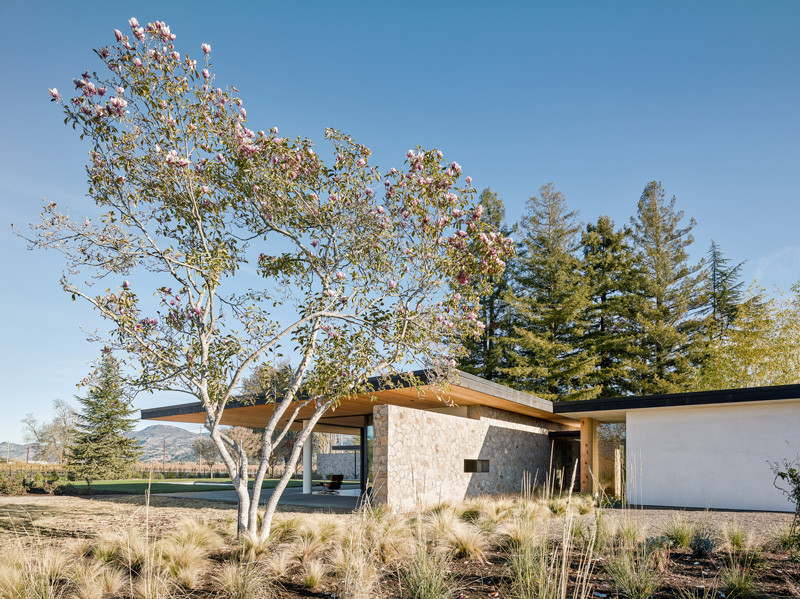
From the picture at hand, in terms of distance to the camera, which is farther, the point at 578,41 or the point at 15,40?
the point at 578,41

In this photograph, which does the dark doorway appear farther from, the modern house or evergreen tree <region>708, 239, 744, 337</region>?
evergreen tree <region>708, 239, 744, 337</region>

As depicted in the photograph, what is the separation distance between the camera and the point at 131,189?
6.33 meters

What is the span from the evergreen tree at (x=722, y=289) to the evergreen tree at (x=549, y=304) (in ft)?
20.5

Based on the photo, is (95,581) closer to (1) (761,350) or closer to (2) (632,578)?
(2) (632,578)

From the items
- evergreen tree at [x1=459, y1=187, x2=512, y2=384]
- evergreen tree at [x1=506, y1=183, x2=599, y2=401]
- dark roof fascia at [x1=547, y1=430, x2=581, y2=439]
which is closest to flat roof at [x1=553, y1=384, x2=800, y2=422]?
dark roof fascia at [x1=547, y1=430, x2=581, y2=439]

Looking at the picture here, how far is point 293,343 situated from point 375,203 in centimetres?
208

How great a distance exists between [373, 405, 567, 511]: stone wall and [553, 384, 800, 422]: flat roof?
1968 mm

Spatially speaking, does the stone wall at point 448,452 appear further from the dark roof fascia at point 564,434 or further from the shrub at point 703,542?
the shrub at point 703,542

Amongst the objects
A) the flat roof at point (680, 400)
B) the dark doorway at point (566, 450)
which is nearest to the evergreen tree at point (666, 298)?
the dark doorway at point (566, 450)

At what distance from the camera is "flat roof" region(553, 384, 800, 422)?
1123 cm

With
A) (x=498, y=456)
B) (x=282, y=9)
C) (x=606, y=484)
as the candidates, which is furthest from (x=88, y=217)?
(x=606, y=484)

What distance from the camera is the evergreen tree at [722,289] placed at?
24.0 meters

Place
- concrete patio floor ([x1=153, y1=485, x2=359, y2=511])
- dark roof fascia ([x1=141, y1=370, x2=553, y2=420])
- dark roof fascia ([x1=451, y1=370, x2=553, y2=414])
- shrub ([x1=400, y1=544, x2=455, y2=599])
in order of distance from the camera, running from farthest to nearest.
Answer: concrete patio floor ([x1=153, y1=485, x2=359, y2=511]) < dark roof fascia ([x1=451, y1=370, x2=553, y2=414]) < dark roof fascia ([x1=141, y1=370, x2=553, y2=420]) < shrub ([x1=400, y1=544, x2=455, y2=599])

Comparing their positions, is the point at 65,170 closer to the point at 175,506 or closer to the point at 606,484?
the point at 175,506
